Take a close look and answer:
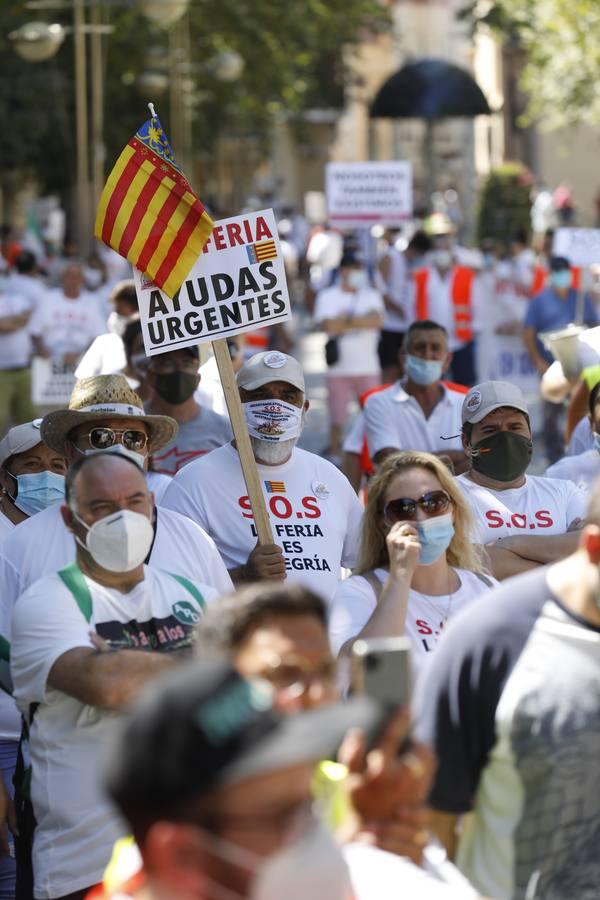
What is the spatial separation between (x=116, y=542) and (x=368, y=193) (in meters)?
16.3

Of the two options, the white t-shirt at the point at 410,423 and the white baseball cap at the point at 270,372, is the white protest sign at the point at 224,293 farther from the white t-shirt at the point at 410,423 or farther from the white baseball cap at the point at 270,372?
the white t-shirt at the point at 410,423

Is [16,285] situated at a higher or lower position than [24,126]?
lower

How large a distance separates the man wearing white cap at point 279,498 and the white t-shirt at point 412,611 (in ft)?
3.64

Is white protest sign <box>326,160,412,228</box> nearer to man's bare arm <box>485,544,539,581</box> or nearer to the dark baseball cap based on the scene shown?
man's bare arm <box>485,544,539,581</box>

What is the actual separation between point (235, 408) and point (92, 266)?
55.9 ft

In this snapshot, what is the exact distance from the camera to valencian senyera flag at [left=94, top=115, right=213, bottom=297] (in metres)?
7.22

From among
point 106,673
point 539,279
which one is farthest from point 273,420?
point 539,279

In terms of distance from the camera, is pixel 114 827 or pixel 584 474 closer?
pixel 114 827

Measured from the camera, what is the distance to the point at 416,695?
4.18 m

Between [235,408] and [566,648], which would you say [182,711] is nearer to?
[566,648]

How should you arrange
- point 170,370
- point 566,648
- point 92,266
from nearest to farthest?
point 566,648 → point 170,370 → point 92,266

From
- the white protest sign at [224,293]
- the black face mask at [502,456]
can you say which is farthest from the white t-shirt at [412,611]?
the white protest sign at [224,293]

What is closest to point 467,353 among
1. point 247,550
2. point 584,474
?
point 584,474

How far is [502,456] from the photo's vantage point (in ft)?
24.3
